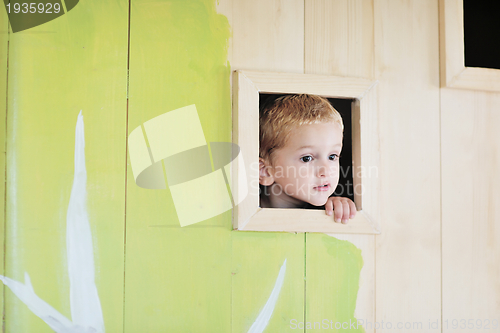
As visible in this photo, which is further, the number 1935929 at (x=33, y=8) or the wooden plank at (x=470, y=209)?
the wooden plank at (x=470, y=209)

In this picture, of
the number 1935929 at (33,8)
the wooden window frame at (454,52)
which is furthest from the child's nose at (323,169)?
the number 1935929 at (33,8)

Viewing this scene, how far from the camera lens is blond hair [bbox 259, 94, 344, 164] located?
33.7 inches

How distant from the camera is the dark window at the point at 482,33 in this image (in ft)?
3.23

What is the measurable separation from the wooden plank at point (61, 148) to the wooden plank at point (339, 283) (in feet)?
1.28

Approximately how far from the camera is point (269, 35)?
0.89 m

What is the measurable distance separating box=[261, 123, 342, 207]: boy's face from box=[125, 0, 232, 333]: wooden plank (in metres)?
0.12

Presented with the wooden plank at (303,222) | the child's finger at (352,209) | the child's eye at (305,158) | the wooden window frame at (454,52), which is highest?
the wooden window frame at (454,52)

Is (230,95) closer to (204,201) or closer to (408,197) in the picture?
(204,201)

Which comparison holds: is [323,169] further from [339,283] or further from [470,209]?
[470,209]

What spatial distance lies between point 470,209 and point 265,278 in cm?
50

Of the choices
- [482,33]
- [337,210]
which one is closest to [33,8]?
[337,210]

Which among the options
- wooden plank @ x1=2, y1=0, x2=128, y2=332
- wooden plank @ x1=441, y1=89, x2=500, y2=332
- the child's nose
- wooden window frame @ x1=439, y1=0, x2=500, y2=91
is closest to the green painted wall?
wooden plank @ x1=2, y1=0, x2=128, y2=332

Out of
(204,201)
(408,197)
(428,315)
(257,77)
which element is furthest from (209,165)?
(428,315)

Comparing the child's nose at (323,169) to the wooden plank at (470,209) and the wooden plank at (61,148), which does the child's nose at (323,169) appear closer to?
the wooden plank at (470,209)
